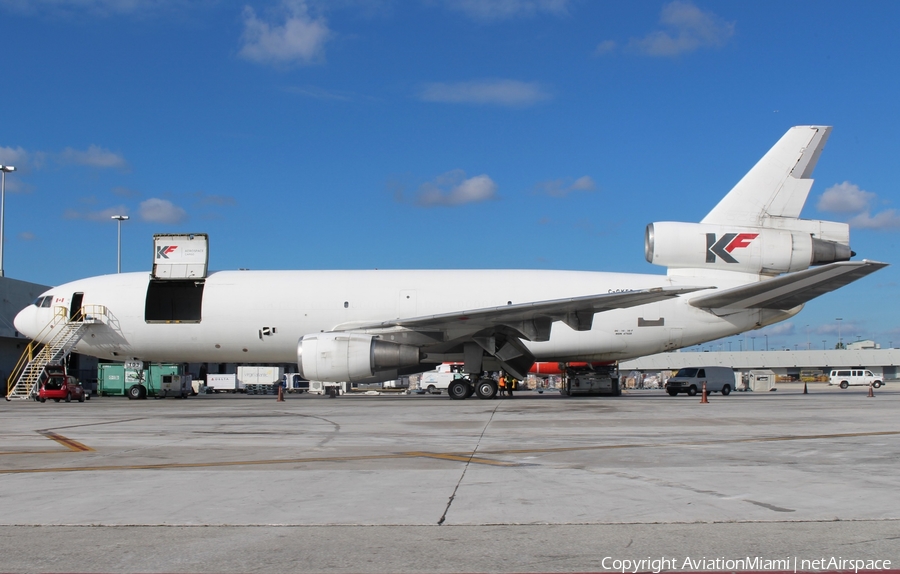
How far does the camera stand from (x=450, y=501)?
21.4ft

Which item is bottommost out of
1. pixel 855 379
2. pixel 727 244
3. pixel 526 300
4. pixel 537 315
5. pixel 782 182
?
pixel 855 379

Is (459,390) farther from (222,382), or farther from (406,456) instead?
(222,382)

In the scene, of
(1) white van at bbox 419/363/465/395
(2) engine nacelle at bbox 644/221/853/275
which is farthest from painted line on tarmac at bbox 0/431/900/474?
(1) white van at bbox 419/363/465/395

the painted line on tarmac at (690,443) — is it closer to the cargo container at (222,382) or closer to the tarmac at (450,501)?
the tarmac at (450,501)

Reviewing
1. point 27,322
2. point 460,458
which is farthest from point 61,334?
point 460,458

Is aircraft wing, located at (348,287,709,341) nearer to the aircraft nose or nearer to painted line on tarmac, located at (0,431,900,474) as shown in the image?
painted line on tarmac, located at (0,431,900,474)

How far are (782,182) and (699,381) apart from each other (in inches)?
531

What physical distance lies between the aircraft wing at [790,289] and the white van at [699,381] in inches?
452

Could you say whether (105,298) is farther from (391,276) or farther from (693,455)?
(693,455)

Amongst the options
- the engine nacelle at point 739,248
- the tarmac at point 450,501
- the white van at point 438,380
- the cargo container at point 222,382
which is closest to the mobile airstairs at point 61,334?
the tarmac at point 450,501

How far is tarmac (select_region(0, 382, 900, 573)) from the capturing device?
476 cm

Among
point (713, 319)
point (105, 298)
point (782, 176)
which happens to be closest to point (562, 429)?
point (713, 319)

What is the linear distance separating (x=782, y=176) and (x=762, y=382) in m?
36.6

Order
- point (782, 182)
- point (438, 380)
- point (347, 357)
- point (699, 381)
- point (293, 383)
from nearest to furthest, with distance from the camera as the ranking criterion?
1. point (347, 357)
2. point (782, 182)
3. point (699, 381)
4. point (438, 380)
5. point (293, 383)
